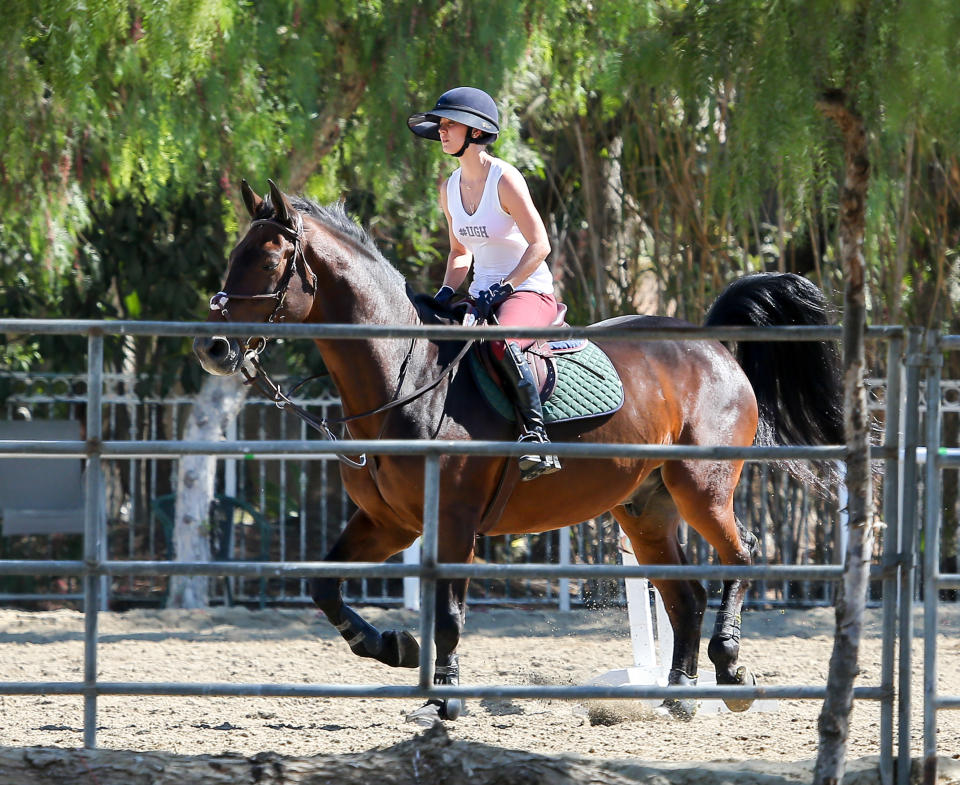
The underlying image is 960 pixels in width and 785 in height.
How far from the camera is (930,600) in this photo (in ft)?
10.7

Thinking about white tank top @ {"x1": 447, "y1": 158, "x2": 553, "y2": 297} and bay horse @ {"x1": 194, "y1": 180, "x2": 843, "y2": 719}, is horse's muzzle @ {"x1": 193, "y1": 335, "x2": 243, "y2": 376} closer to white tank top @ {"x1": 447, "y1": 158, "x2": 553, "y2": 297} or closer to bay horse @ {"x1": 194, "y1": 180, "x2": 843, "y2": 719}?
bay horse @ {"x1": 194, "y1": 180, "x2": 843, "y2": 719}

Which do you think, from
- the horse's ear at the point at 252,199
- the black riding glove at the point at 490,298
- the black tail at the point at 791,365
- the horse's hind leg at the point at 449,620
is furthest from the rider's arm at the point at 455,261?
the black tail at the point at 791,365

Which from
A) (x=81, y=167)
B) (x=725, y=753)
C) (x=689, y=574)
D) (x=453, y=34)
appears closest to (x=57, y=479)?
(x=81, y=167)

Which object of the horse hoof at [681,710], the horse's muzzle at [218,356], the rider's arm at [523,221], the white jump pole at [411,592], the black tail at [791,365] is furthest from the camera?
the white jump pole at [411,592]

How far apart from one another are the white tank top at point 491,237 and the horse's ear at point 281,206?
0.77 metres

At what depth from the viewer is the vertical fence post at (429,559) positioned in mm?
3242

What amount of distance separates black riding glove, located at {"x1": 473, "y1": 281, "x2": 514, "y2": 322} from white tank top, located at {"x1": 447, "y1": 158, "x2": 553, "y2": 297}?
0.29 ft

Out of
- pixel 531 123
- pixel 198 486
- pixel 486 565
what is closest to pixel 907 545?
pixel 486 565

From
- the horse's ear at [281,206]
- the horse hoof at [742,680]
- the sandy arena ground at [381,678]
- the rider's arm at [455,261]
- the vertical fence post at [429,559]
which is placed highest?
the horse's ear at [281,206]

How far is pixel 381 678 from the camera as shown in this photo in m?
6.12

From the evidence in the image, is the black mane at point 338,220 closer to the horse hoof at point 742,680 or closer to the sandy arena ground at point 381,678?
the sandy arena ground at point 381,678

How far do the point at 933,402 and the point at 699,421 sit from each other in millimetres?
2185

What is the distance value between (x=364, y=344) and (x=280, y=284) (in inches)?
15.6

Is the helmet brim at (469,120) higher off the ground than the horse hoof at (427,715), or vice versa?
the helmet brim at (469,120)
